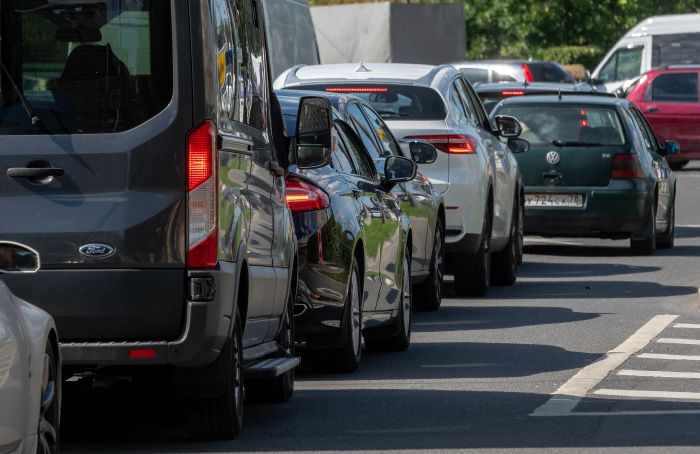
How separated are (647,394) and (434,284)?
494 centimetres


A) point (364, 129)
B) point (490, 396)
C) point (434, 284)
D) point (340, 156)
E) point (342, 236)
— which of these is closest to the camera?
point (490, 396)

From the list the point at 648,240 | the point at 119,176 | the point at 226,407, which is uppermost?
the point at 119,176

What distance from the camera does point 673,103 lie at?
3538 centimetres

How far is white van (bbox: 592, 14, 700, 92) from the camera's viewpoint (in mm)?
41125

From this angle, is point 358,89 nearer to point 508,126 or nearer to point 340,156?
point 508,126

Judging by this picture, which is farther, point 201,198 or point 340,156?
point 340,156

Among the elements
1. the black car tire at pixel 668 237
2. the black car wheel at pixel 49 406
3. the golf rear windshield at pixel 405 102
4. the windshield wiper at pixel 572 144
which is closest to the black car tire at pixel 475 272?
the golf rear windshield at pixel 405 102

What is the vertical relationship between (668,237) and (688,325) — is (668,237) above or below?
below

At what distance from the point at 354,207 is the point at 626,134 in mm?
9747

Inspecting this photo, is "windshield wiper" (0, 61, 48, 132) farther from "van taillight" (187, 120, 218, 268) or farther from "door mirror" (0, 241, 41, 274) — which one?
"door mirror" (0, 241, 41, 274)

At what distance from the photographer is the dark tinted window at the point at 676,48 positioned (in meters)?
41.9

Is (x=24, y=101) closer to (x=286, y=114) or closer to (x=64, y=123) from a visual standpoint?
(x=64, y=123)

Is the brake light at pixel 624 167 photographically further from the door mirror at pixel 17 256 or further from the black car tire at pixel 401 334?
the door mirror at pixel 17 256

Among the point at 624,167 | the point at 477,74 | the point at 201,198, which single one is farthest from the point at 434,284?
the point at 477,74
